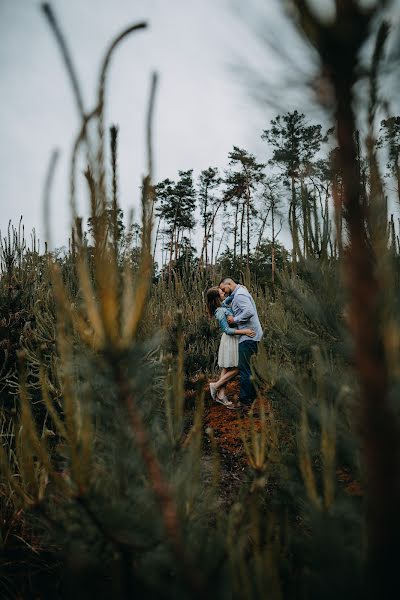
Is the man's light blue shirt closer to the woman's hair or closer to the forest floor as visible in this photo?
the woman's hair

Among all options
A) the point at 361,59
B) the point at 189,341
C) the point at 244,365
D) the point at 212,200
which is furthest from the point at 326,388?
the point at 212,200

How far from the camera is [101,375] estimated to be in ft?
3.02

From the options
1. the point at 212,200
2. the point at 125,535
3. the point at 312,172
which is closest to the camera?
the point at 125,535

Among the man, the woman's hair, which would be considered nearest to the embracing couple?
the man

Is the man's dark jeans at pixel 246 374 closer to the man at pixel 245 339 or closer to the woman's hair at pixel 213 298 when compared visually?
the man at pixel 245 339

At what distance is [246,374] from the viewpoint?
4.95 m

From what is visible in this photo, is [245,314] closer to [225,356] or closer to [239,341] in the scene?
[239,341]

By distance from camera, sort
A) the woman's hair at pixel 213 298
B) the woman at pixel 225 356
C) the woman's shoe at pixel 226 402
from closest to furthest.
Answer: the woman's shoe at pixel 226 402, the woman at pixel 225 356, the woman's hair at pixel 213 298

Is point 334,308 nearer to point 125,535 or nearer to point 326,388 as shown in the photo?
point 326,388

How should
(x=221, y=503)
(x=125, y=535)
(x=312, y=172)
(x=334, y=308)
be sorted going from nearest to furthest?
(x=125, y=535)
(x=312, y=172)
(x=334, y=308)
(x=221, y=503)

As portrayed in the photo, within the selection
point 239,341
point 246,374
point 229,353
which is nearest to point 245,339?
point 239,341

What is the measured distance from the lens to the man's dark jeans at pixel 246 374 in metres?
4.87

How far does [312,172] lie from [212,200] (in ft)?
98.8

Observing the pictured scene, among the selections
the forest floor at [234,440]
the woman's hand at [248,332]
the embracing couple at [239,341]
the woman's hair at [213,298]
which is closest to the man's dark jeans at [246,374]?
the embracing couple at [239,341]
